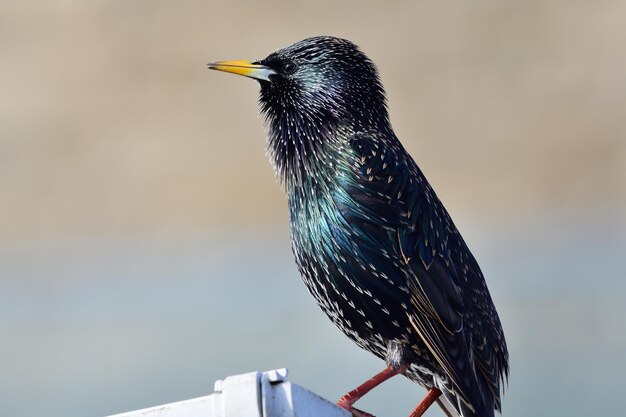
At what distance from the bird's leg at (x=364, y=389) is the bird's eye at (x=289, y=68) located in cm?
163

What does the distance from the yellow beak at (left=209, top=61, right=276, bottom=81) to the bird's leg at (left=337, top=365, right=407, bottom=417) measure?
5.41 feet

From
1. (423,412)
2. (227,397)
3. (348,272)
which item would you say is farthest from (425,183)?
(227,397)

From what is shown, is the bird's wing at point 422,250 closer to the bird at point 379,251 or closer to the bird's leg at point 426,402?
the bird at point 379,251

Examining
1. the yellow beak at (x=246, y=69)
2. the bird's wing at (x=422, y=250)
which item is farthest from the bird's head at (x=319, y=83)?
the bird's wing at (x=422, y=250)

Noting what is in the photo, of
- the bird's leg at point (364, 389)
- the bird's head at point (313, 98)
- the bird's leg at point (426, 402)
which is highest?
the bird's head at point (313, 98)

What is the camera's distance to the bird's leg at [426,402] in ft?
16.8

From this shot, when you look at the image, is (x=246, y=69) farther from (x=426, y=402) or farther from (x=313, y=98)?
(x=426, y=402)

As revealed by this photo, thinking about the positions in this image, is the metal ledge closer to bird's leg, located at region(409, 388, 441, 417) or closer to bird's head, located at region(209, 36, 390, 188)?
bird's leg, located at region(409, 388, 441, 417)

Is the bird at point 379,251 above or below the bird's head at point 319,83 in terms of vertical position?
below

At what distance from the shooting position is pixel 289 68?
5598 mm

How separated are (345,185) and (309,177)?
0.20m

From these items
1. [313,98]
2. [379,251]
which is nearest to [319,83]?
[313,98]

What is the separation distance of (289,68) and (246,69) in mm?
236

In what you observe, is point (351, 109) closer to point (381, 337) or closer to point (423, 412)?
point (381, 337)
